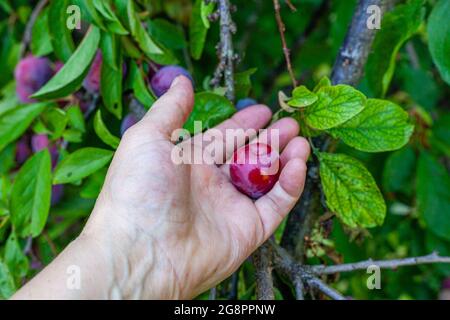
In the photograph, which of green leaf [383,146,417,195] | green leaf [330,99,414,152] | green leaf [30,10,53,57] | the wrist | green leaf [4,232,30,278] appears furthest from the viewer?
green leaf [383,146,417,195]

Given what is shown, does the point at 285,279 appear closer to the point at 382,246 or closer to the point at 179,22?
the point at 179,22

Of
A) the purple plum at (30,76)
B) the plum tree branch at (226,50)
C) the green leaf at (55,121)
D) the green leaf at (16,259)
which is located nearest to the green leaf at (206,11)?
the plum tree branch at (226,50)

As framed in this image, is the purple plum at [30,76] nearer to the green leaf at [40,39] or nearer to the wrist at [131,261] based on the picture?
the green leaf at [40,39]

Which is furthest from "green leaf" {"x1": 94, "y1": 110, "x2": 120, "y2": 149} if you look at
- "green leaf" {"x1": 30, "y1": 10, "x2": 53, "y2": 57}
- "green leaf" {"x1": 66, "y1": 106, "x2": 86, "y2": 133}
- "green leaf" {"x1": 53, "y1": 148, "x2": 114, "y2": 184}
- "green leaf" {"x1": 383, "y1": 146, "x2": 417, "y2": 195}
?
"green leaf" {"x1": 383, "y1": 146, "x2": 417, "y2": 195}

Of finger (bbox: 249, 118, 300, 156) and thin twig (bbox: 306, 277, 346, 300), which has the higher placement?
finger (bbox: 249, 118, 300, 156)

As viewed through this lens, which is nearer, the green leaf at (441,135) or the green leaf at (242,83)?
the green leaf at (242,83)

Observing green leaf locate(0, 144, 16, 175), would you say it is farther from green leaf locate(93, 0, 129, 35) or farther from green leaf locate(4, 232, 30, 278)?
green leaf locate(93, 0, 129, 35)
